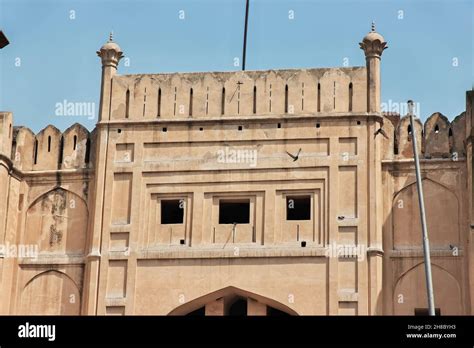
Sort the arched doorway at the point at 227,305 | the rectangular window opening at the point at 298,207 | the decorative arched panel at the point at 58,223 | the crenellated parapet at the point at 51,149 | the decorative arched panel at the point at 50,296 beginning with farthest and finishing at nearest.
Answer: the crenellated parapet at the point at 51,149, the decorative arched panel at the point at 58,223, the decorative arched panel at the point at 50,296, the rectangular window opening at the point at 298,207, the arched doorway at the point at 227,305

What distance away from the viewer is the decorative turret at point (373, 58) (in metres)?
29.7

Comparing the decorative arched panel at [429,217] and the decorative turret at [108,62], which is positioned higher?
the decorative turret at [108,62]

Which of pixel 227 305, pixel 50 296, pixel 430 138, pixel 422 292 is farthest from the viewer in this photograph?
pixel 50 296

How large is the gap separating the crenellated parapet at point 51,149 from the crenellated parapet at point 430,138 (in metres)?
7.50

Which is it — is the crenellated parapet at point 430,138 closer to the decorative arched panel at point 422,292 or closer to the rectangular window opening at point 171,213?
the decorative arched panel at point 422,292

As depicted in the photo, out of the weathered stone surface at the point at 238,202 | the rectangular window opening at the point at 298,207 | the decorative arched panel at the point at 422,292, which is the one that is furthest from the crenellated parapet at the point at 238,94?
the decorative arched panel at the point at 422,292

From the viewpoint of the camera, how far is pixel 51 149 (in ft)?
102

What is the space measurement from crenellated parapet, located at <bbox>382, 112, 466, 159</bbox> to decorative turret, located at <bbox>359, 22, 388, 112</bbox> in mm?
887

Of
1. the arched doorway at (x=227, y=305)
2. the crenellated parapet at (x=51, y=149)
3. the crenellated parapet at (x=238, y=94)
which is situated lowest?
the arched doorway at (x=227, y=305)

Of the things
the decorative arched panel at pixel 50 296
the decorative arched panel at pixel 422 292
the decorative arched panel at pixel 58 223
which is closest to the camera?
the decorative arched panel at pixel 422 292

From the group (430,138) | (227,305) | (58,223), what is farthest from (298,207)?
(58,223)

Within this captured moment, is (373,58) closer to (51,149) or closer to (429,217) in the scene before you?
(429,217)

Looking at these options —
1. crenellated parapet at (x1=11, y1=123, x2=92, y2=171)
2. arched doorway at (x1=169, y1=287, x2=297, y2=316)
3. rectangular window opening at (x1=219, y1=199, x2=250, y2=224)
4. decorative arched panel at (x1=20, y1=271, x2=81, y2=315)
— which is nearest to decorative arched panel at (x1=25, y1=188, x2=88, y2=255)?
decorative arched panel at (x1=20, y1=271, x2=81, y2=315)

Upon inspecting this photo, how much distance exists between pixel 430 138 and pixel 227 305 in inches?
248
